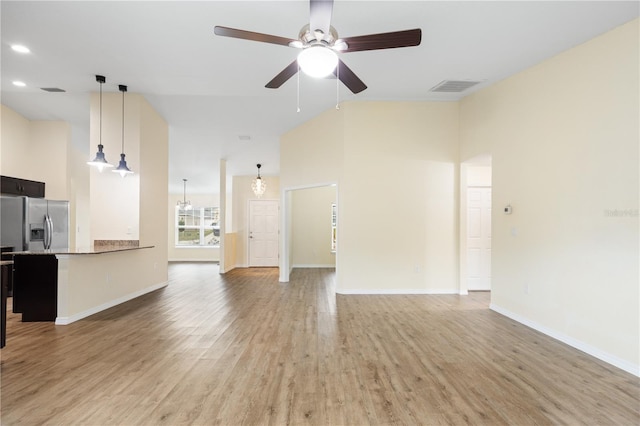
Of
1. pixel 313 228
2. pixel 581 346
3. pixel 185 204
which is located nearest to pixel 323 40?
pixel 581 346

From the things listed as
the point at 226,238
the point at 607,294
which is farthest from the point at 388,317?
the point at 226,238

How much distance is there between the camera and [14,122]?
19.2ft

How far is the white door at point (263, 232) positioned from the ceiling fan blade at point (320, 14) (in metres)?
7.44

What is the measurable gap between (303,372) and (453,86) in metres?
4.39

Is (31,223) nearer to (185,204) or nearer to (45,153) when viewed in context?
(45,153)

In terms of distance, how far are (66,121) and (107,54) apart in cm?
365

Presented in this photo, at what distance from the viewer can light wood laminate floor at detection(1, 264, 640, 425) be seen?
205cm

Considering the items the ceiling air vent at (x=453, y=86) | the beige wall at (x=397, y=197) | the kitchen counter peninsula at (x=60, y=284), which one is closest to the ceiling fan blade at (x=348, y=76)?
the ceiling air vent at (x=453, y=86)

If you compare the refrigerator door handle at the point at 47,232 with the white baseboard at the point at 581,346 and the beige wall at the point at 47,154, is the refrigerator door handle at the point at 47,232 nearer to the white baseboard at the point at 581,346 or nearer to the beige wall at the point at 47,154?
the beige wall at the point at 47,154

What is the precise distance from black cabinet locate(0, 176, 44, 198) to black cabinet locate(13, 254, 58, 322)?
95.3 inches

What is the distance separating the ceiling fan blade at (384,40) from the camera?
2373 millimetres

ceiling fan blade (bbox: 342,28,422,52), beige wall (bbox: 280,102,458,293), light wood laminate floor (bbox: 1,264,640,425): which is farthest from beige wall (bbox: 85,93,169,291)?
ceiling fan blade (bbox: 342,28,422,52)

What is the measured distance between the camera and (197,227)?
38.4ft

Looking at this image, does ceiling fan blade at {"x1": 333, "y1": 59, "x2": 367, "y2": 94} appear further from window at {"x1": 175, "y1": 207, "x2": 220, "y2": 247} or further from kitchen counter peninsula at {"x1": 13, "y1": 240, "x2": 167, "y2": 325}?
window at {"x1": 175, "y1": 207, "x2": 220, "y2": 247}
